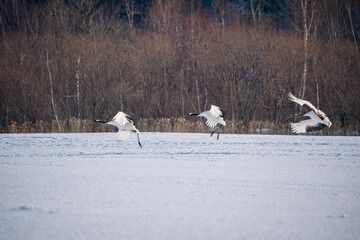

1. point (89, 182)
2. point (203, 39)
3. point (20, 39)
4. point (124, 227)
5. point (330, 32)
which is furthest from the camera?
point (330, 32)

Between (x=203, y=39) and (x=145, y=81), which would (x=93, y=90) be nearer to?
(x=145, y=81)

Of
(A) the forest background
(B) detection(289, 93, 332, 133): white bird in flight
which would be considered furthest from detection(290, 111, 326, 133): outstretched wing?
(A) the forest background

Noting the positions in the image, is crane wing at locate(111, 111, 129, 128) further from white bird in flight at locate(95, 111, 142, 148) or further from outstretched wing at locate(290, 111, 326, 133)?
outstretched wing at locate(290, 111, 326, 133)

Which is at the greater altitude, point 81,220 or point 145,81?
point 145,81

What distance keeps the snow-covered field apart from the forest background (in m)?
8.01

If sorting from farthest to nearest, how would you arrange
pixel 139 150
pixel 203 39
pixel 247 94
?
1. pixel 203 39
2. pixel 247 94
3. pixel 139 150

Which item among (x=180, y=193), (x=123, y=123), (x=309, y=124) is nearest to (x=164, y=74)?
(x=123, y=123)

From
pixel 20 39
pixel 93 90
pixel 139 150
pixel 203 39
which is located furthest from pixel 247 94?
pixel 20 39

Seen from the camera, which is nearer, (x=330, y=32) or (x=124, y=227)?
(x=124, y=227)

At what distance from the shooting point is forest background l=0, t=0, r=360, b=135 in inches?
774

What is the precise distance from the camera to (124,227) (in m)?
4.76

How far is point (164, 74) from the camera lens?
2266 cm

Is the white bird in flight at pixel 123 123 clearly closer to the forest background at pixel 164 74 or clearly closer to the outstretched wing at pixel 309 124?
the outstretched wing at pixel 309 124

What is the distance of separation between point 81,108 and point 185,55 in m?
6.95
